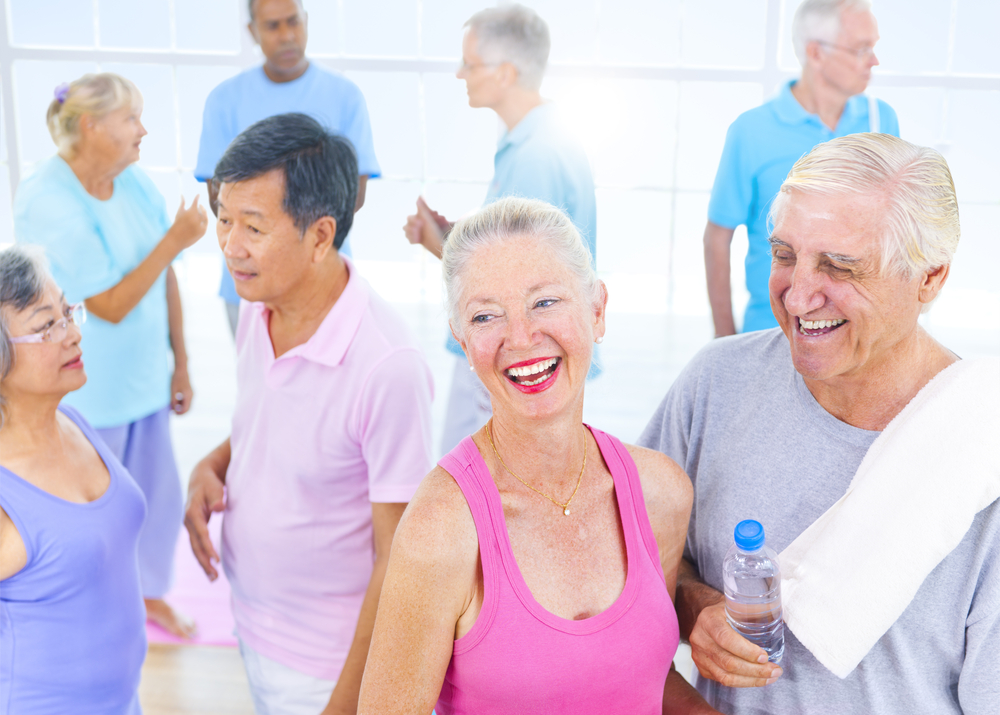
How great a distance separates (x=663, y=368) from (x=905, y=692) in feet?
15.0

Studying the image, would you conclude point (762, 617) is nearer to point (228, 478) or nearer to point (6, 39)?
point (228, 478)

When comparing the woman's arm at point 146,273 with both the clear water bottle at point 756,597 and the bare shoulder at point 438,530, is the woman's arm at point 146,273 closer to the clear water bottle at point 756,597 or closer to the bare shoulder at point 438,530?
the bare shoulder at point 438,530

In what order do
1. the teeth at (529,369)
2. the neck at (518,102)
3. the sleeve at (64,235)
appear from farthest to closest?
1. the neck at (518,102)
2. the sleeve at (64,235)
3. the teeth at (529,369)

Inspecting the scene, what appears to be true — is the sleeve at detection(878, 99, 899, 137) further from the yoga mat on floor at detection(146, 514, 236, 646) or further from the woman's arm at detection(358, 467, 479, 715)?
the yoga mat on floor at detection(146, 514, 236, 646)

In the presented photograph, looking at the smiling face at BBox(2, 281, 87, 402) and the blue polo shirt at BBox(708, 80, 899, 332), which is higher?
the blue polo shirt at BBox(708, 80, 899, 332)

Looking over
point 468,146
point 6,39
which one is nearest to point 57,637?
point 6,39

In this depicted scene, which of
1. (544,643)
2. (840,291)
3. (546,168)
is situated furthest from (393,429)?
(546,168)

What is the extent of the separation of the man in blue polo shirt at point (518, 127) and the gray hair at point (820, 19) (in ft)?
2.57

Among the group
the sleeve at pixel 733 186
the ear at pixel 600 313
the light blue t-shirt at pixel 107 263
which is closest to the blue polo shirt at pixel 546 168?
the sleeve at pixel 733 186

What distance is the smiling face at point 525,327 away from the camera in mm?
1244

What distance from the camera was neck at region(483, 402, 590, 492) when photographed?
128 centimetres

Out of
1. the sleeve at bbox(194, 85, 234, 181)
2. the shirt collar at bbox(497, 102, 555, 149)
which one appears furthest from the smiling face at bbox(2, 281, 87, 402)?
the sleeve at bbox(194, 85, 234, 181)

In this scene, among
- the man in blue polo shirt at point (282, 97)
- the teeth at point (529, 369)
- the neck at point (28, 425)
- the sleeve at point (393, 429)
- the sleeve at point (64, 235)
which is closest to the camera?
the teeth at point (529, 369)

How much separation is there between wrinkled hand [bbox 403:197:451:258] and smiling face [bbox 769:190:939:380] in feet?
5.66
